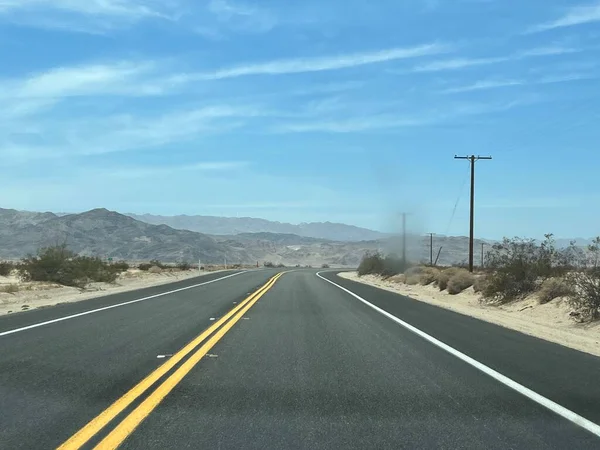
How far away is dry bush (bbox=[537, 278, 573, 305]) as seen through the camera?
2202 centimetres

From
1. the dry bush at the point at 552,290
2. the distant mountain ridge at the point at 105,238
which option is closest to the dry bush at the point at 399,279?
the dry bush at the point at 552,290

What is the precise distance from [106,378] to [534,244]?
22264 mm

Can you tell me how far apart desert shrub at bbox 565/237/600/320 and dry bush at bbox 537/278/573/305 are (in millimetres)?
808

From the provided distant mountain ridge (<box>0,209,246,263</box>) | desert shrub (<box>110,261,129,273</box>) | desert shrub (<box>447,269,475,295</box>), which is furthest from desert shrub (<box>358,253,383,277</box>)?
distant mountain ridge (<box>0,209,246,263</box>)

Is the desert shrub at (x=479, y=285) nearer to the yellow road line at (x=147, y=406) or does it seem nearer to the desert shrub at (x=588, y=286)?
the desert shrub at (x=588, y=286)

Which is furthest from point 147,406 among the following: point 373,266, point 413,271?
point 373,266

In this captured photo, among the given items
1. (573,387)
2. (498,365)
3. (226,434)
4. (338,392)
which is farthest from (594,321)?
(226,434)

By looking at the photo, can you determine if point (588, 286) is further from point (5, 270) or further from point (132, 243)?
point (132, 243)

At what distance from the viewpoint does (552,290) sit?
22562 millimetres

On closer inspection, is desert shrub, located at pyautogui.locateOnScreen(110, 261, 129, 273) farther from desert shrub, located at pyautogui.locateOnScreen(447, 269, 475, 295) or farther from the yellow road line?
the yellow road line

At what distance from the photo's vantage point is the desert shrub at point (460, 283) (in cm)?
3256

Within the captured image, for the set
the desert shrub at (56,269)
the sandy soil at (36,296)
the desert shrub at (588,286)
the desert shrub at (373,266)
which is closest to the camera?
the desert shrub at (588,286)

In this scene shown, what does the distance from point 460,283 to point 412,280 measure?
39.5ft

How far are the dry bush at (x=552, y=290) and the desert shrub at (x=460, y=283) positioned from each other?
9.13 metres
